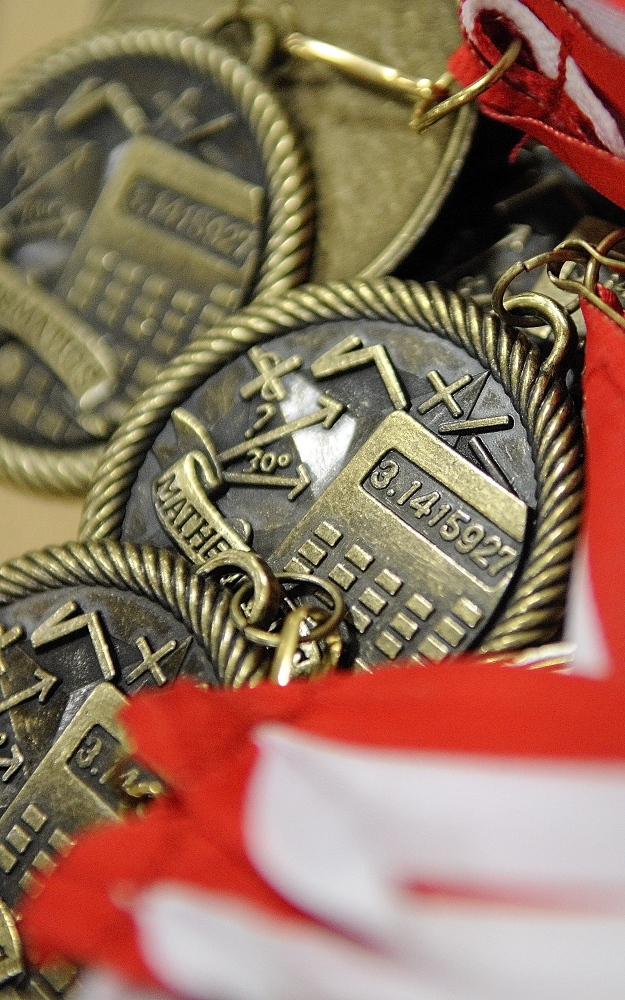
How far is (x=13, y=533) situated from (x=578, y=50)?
747 mm

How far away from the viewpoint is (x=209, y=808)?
487 mm

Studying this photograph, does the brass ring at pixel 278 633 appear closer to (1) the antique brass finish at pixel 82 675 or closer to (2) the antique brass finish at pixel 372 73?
(1) the antique brass finish at pixel 82 675

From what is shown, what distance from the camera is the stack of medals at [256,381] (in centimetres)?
69

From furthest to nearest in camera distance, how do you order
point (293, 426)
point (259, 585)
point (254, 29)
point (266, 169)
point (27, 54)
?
point (27, 54)
point (254, 29)
point (266, 169)
point (293, 426)
point (259, 585)

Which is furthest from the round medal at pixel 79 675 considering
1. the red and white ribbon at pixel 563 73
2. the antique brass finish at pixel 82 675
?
the red and white ribbon at pixel 563 73

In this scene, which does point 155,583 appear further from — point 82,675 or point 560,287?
point 560,287

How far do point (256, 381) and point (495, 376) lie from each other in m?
0.22

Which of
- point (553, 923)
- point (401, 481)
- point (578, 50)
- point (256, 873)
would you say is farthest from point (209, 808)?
point (578, 50)

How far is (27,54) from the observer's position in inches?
52.2

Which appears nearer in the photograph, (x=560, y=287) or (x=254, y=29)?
(x=560, y=287)

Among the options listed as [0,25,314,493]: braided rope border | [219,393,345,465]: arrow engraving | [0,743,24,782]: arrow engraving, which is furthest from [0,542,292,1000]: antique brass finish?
[0,25,314,493]: braided rope border

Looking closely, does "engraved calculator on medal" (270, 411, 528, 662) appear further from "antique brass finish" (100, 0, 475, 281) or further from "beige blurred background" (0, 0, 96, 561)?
"beige blurred background" (0, 0, 96, 561)

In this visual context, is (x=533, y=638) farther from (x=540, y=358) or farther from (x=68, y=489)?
(x=68, y=489)

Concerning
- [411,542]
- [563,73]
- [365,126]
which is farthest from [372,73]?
[411,542]
